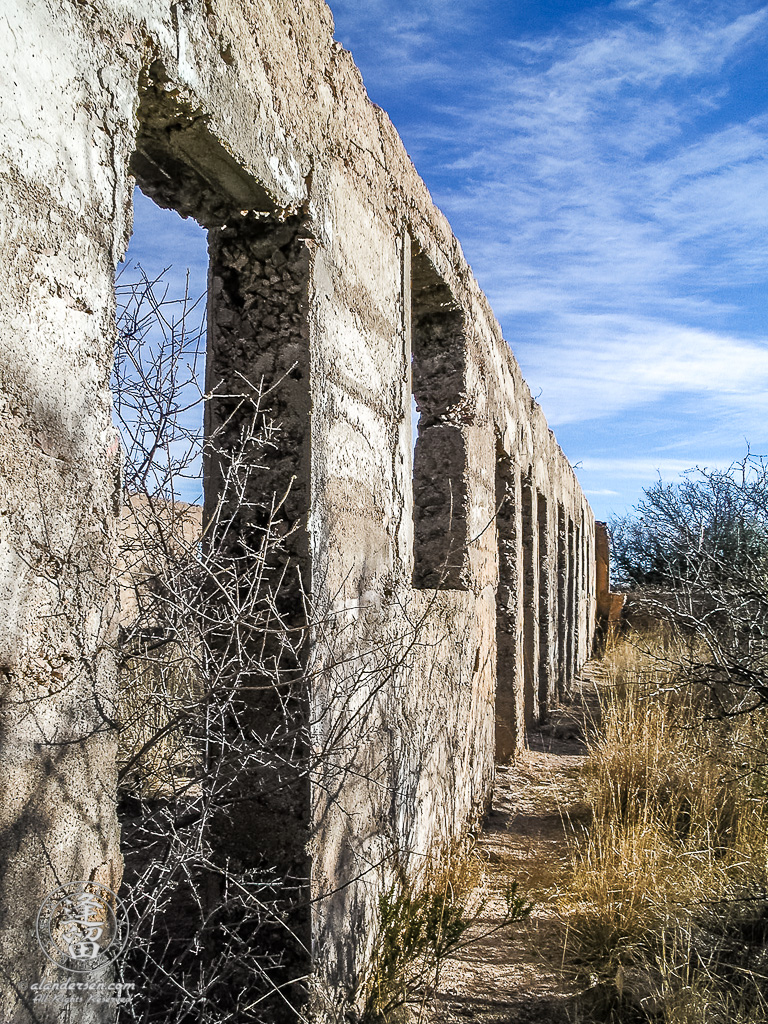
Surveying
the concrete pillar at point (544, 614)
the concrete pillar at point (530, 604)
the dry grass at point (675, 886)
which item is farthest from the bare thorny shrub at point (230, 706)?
the concrete pillar at point (544, 614)

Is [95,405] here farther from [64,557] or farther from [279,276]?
[279,276]

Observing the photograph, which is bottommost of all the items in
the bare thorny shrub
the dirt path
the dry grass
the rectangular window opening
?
the dirt path

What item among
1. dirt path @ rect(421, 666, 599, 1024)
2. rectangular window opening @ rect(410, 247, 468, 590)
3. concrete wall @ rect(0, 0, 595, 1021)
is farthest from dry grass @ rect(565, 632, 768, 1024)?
rectangular window opening @ rect(410, 247, 468, 590)

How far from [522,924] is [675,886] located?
0.59m

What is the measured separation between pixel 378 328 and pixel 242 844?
162 centimetres

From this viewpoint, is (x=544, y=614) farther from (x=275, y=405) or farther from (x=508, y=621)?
(x=275, y=405)

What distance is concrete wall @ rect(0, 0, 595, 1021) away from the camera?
1.18 m

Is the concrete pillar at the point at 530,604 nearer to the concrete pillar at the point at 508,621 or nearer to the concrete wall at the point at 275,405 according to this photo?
the concrete pillar at the point at 508,621

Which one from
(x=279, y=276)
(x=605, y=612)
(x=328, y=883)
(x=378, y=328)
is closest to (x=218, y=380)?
(x=279, y=276)

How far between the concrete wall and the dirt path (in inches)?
11.5

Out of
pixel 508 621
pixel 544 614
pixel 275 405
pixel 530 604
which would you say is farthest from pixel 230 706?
pixel 544 614

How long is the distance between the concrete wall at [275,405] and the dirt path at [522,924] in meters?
0.29

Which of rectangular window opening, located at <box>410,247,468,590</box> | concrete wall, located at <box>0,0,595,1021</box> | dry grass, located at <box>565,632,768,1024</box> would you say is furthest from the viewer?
rectangular window opening, located at <box>410,247,468,590</box>

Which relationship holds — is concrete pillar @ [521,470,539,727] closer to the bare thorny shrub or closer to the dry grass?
the dry grass
